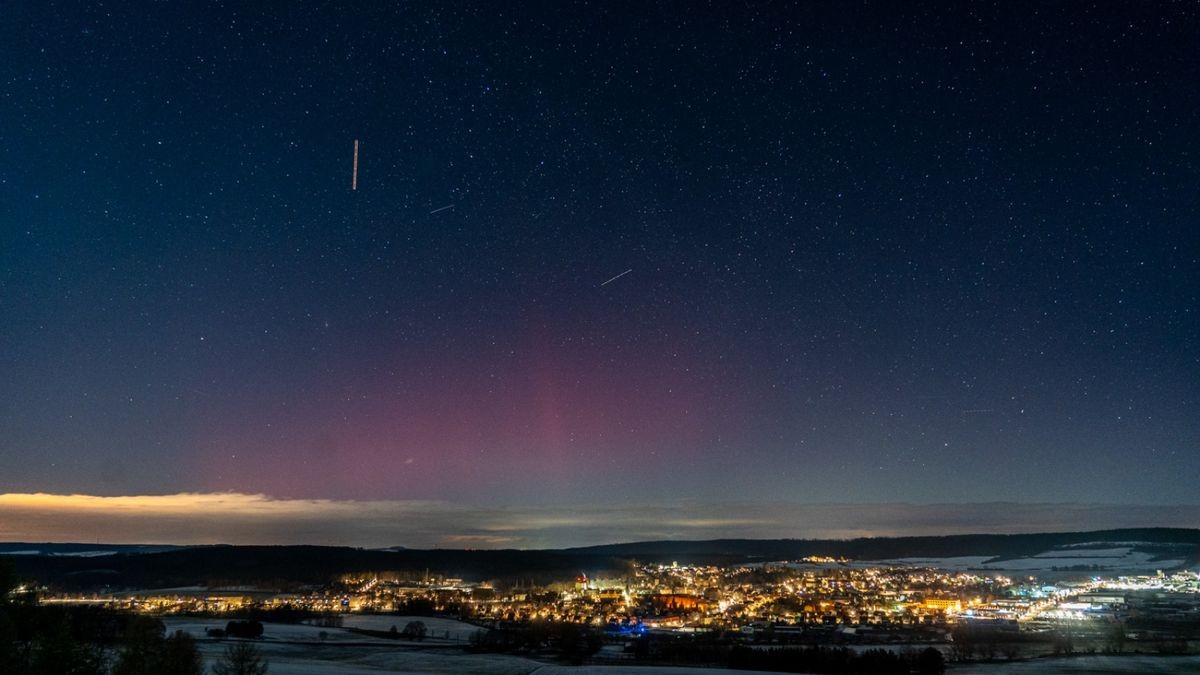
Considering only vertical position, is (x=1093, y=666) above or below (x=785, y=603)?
above

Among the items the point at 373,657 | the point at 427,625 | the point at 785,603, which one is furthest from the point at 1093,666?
the point at 427,625

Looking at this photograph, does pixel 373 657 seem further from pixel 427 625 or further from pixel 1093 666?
pixel 1093 666

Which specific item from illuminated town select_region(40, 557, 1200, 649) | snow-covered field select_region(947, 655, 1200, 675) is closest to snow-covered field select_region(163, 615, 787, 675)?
illuminated town select_region(40, 557, 1200, 649)

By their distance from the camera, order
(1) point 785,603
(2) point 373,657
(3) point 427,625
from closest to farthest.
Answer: (2) point 373,657 < (3) point 427,625 < (1) point 785,603

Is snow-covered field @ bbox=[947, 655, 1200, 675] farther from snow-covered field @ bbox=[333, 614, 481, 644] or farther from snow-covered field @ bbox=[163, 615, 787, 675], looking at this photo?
snow-covered field @ bbox=[333, 614, 481, 644]

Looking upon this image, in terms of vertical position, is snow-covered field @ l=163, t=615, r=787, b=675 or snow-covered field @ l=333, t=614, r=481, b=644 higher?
snow-covered field @ l=163, t=615, r=787, b=675

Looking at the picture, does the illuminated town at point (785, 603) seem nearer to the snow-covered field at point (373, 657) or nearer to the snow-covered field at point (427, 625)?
the snow-covered field at point (427, 625)

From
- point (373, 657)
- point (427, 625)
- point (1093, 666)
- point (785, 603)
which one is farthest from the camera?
point (785, 603)

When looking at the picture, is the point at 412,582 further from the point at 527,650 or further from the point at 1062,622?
the point at 1062,622

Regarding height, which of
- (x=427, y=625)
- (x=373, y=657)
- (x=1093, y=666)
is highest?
(x=373, y=657)

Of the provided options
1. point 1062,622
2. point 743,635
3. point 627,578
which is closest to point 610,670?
point 743,635

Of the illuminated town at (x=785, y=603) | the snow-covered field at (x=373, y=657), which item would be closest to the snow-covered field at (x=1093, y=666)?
the illuminated town at (x=785, y=603)
